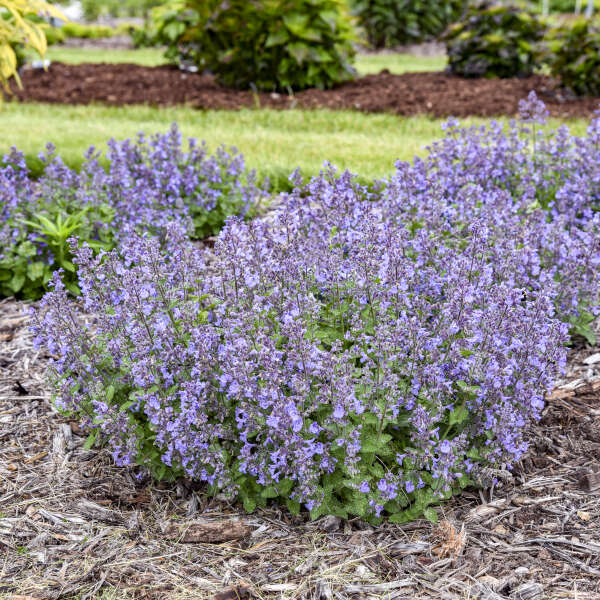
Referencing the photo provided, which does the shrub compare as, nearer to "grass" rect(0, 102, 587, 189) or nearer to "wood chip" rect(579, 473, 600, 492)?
"grass" rect(0, 102, 587, 189)

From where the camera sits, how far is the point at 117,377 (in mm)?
3221

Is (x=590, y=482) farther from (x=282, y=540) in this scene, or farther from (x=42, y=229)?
(x=42, y=229)

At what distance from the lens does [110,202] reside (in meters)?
5.10

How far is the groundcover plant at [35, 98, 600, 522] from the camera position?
2695 millimetres

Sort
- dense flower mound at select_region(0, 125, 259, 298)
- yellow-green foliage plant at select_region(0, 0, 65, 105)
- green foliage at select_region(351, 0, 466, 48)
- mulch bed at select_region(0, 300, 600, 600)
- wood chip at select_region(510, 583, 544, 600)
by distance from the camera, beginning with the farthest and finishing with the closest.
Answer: green foliage at select_region(351, 0, 466, 48)
dense flower mound at select_region(0, 125, 259, 298)
yellow-green foliage plant at select_region(0, 0, 65, 105)
mulch bed at select_region(0, 300, 600, 600)
wood chip at select_region(510, 583, 544, 600)

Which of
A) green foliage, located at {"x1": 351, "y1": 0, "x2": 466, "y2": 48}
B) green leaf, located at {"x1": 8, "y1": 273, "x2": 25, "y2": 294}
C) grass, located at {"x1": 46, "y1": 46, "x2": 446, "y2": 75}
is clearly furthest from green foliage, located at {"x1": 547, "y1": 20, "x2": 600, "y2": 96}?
green foliage, located at {"x1": 351, "y1": 0, "x2": 466, "y2": 48}

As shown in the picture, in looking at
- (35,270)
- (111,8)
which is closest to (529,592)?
(35,270)

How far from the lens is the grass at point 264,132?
679 cm

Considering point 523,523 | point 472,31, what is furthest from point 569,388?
point 472,31

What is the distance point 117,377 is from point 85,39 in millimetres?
23440

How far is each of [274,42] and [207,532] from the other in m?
8.61

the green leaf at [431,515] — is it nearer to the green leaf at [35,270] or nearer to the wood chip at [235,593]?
the wood chip at [235,593]

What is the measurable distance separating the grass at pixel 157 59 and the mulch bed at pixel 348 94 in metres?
2.71

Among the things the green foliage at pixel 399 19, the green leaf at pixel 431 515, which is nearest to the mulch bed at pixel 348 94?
the green leaf at pixel 431 515
